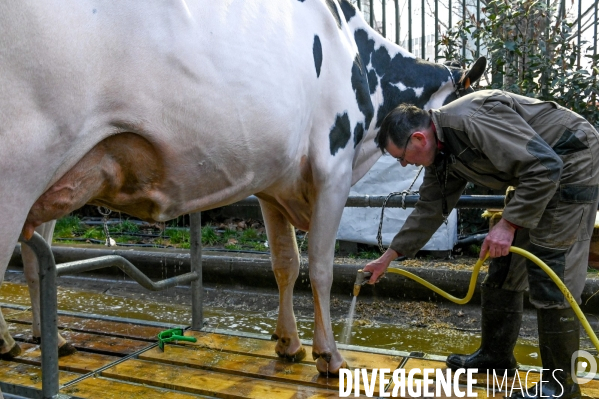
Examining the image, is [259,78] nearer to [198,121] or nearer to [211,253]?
[198,121]

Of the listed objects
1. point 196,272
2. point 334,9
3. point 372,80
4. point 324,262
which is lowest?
point 196,272

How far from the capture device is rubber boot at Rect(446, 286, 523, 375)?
3.21 metres

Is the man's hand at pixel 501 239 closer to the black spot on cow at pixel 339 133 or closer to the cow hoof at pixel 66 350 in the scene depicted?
the black spot on cow at pixel 339 133

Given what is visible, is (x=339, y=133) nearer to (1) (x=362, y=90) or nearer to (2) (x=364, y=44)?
(1) (x=362, y=90)

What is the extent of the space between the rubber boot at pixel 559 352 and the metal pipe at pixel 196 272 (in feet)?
6.55

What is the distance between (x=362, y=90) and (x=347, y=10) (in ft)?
1.79

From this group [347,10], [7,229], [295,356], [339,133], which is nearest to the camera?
[7,229]

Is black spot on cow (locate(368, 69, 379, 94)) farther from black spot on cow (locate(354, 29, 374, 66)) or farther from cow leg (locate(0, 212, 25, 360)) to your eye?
cow leg (locate(0, 212, 25, 360))

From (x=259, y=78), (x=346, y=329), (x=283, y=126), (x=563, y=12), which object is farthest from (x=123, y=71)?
(x=563, y=12)

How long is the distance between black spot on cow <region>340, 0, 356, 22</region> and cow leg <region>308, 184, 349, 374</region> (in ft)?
3.31

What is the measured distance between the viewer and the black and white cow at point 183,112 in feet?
6.24

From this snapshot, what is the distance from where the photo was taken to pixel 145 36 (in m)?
2.13

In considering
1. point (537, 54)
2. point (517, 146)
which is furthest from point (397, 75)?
point (537, 54)

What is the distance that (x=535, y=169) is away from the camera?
2594 mm
